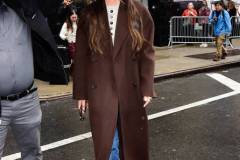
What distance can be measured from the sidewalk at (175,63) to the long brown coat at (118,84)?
207 inches

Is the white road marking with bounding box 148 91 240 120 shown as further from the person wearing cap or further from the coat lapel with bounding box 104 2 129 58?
the person wearing cap

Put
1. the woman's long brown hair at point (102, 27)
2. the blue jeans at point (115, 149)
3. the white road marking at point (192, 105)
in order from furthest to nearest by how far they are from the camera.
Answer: the white road marking at point (192, 105) → the blue jeans at point (115, 149) → the woman's long brown hair at point (102, 27)

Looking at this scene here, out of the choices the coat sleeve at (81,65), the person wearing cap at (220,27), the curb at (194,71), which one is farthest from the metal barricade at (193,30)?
the coat sleeve at (81,65)

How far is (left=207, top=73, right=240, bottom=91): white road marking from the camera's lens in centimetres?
1011

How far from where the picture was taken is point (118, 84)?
367 centimetres

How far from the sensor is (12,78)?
130 inches

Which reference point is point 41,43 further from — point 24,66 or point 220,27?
point 220,27

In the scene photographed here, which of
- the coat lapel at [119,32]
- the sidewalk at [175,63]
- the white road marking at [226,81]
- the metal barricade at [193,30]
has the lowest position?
the white road marking at [226,81]

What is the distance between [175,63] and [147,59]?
9.69m

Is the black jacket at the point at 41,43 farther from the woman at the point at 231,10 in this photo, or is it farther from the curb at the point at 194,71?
the woman at the point at 231,10

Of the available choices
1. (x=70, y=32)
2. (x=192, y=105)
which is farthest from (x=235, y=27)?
(x=192, y=105)

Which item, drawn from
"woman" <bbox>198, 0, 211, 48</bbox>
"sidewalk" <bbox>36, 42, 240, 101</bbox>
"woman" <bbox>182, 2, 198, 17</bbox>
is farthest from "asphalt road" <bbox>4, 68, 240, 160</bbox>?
"woman" <bbox>182, 2, 198, 17</bbox>

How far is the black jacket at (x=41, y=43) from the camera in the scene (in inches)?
128

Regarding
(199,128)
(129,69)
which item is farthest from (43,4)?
(199,128)
